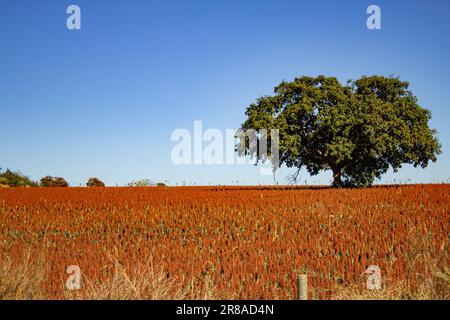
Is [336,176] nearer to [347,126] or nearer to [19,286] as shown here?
[347,126]

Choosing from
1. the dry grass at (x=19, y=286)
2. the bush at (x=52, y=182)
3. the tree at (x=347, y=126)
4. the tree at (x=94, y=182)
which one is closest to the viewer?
the dry grass at (x=19, y=286)

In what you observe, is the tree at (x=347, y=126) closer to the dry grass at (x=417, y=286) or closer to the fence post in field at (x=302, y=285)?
the dry grass at (x=417, y=286)

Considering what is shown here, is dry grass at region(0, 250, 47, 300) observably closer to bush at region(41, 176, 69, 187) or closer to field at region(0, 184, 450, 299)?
field at region(0, 184, 450, 299)

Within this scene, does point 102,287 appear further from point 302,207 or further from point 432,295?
point 302,207

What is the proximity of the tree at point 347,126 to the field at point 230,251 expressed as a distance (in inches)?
521

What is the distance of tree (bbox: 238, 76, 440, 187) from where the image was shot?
30156 millimetres

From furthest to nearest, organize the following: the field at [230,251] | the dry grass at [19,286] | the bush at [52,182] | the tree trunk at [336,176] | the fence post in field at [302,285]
→ the bush at [52,182], the tree trunk at [336,176], the field at [230,251], the dry grass at [19,286], the fence post in field at [302,285]

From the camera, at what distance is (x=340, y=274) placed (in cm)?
718

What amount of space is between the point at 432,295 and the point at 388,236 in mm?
4626

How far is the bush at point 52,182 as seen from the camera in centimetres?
4297

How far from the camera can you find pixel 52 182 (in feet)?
142

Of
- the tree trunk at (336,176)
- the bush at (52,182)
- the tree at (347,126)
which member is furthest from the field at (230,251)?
the bush at (52,182)

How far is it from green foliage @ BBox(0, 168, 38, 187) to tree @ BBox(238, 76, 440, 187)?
23594mm
